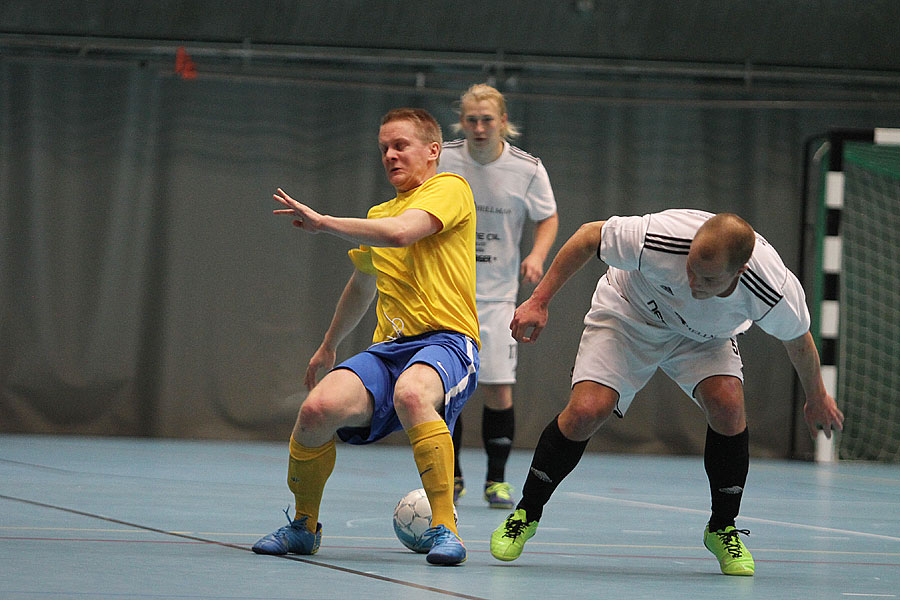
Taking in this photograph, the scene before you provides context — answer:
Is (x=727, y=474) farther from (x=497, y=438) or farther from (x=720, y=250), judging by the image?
(x=497, y=438)

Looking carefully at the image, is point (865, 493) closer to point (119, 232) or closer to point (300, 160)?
point (300, 160)

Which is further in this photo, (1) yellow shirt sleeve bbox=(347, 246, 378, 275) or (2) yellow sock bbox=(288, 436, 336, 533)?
(1) yellow shirt sleeve bbox=(347, 246, 378, 275)

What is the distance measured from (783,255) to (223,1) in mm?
4807

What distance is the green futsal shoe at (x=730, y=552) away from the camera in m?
3.21

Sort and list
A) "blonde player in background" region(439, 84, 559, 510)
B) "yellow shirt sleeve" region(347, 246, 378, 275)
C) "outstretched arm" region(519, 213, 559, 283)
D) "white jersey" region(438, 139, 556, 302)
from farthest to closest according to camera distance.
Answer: "white jersey" region(438, 139, 556, 302), "blonde player in background" region(439, 84, 559, 510), "outstretched arm" region(519, 213, 559, 283), "yellow shirt sleeve" region(347, 246, 378, 275)

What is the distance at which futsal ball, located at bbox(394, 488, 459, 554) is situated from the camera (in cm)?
334

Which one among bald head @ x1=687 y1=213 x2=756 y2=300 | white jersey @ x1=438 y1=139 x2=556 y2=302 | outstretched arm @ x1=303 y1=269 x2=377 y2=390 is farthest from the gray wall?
bald head @ x1=687 y1=213 x2=756 y2=300

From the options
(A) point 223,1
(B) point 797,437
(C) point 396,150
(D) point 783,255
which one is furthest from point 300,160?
(C) point 396,150

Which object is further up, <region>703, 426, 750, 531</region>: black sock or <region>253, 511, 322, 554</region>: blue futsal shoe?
<region>703, 426, 750, 531</region>: black sock

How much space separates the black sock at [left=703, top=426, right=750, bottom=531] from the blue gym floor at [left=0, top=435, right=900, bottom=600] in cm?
17

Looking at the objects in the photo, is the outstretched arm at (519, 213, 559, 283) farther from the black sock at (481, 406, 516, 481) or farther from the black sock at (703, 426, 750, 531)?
the black sock at (703, 426, 750, 531)

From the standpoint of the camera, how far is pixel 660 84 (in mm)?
8867

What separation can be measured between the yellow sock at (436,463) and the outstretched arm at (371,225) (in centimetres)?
52

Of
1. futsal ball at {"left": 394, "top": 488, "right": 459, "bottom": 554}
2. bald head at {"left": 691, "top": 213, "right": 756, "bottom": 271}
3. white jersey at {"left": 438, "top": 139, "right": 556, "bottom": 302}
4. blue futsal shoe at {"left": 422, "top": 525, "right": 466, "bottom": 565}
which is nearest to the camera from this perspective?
bald head at {"left": 691, "top": 213, "right": 756, "bottom": 271}
